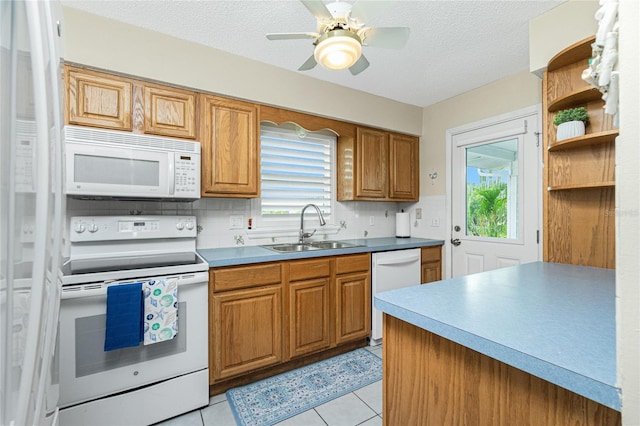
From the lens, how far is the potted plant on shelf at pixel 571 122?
1.65m

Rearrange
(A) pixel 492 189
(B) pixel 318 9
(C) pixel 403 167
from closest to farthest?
1. (B) pixel 318 9
2. (A) pixel 492 189
3. (C) pixel 403 167

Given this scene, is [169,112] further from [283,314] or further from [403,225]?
[403,225]

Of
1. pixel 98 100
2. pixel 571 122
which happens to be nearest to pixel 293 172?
pixel 98 100

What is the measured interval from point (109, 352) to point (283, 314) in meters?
1.07

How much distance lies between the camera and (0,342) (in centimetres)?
42

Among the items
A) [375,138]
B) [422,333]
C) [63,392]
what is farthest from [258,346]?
[375,138]

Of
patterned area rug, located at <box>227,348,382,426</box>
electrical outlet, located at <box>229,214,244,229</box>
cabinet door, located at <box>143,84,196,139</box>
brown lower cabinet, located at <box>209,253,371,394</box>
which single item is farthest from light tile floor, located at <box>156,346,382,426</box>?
cabinet door, located at <box>143,84,196,139</box>

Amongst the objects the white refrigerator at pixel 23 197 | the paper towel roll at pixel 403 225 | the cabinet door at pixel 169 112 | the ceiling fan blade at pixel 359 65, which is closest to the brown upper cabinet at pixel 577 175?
the ceiling fan blade at pixel 359 65

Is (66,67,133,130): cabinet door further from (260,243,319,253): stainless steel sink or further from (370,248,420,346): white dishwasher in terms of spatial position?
(370,248,420,346): white dishwasher

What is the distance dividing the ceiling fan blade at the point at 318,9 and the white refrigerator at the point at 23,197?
1008mm

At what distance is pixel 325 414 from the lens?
5.89ft

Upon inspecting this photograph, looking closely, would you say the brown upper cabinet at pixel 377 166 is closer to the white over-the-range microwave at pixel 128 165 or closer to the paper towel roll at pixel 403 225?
the paper towel roll at pixel 403 225

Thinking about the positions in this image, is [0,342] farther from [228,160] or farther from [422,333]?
[228,160]

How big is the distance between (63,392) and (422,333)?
181 centimetres
